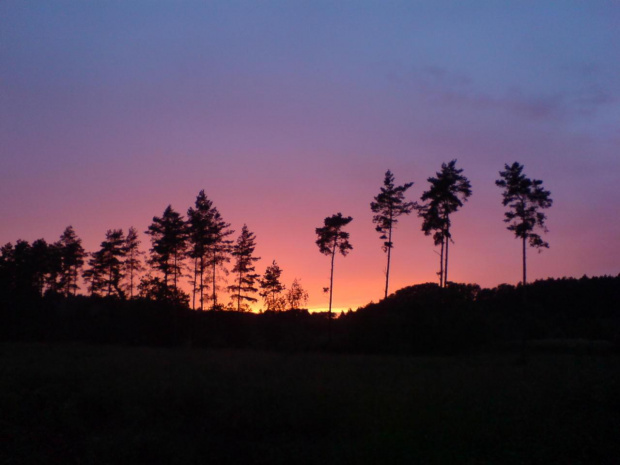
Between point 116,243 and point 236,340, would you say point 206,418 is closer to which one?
point 236,340

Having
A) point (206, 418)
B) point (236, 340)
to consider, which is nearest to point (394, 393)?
point (206, 418)

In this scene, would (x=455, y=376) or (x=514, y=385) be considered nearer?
(x=514, y=385)

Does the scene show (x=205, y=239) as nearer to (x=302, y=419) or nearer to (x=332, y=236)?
(x=332, y=236)

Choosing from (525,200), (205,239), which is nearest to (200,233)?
(205,239)

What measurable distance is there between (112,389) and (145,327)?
3221 centimetres

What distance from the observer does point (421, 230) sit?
44312 millimetres

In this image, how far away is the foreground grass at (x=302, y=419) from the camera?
1201cm

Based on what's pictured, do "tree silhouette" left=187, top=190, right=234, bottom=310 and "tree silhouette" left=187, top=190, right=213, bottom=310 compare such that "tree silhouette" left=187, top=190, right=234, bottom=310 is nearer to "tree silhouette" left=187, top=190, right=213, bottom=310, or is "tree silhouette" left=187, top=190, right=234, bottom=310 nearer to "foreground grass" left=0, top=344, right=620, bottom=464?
"tree silhouette" left=187, top=190, right=213, bottom=310

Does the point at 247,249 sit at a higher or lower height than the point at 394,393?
higher

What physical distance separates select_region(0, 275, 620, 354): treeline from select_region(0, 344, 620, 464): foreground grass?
23099mm

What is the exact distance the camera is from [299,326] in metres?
51.2

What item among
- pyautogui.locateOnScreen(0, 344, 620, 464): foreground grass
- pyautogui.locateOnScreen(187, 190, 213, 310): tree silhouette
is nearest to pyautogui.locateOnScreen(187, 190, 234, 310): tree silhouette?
pyautogui.locateOnScreen(187, 190, 213, 310): tree silhouette

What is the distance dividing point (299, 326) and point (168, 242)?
1373 cm

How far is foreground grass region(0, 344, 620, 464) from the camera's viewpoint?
12008 mm
